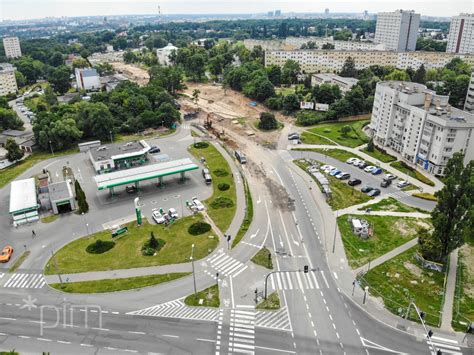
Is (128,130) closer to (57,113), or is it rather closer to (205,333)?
(57,113)

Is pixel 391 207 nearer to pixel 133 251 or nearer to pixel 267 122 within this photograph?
pixel 133 251

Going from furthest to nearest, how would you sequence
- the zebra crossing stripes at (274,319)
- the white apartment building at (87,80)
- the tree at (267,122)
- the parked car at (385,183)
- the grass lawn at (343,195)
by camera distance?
the white apartment building at (87,80) < the tree at (267,122) < the parked car at (385,183) < the grass lawn at (343,195) < the zebra crossing stripes at (274,319)

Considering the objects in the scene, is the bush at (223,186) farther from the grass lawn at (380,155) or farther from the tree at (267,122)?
the tree at (267,122)

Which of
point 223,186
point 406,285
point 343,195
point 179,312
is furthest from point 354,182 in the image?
point 179,312

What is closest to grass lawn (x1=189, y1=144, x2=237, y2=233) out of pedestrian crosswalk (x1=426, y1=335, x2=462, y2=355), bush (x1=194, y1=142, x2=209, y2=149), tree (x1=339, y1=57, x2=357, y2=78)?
bush (x1=194, y1=142, x2=209, y2=149)

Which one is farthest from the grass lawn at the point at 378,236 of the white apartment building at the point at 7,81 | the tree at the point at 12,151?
the white apartment building at the point at 7,81

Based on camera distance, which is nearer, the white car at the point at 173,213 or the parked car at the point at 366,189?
the white car at the point at 173,213
